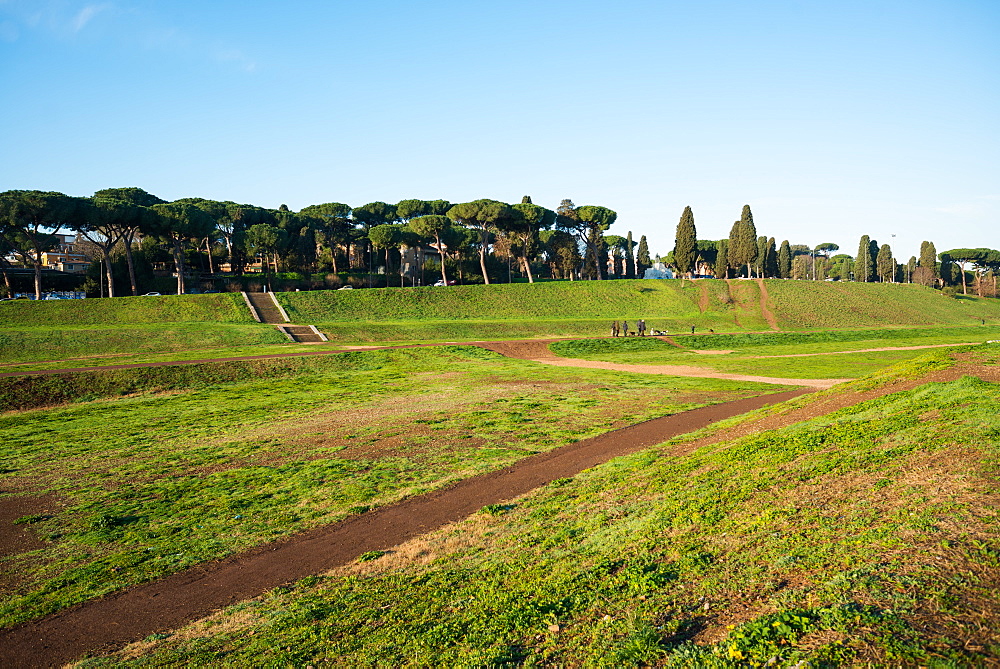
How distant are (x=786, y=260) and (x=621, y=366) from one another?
103639mm

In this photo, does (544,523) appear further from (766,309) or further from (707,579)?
(766,309)

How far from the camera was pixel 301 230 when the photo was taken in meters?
98.4

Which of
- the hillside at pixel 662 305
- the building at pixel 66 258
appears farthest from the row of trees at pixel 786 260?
the building at pixel 66 258

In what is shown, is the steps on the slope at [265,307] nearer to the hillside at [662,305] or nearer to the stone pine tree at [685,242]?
the hillside at [662,305]

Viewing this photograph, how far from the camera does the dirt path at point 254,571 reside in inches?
328

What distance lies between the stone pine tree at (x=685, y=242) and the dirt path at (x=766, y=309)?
11.0 metres

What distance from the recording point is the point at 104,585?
10.0 meters

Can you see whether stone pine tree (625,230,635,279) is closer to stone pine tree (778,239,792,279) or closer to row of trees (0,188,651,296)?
row of trees (0,188,651,296)

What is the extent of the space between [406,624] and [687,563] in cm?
357

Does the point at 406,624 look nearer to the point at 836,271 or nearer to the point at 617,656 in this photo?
the point at 617,656

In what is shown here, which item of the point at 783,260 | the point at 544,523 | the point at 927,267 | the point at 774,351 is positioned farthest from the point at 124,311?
the point at 927,267

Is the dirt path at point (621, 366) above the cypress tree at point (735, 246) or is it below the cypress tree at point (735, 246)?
below

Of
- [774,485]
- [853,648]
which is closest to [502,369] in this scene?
[774,485]

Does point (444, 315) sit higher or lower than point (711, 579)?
higher
